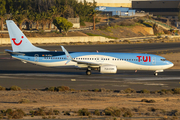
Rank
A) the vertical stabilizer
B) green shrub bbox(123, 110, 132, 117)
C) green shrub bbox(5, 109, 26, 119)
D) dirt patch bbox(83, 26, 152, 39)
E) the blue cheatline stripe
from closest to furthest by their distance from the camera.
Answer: green shrub bbox(5, 109, 26, 119) < green shrub bbox(123, 110, 132, 117) < the blue cheatline stripe < the vertical stabilizer < dirt patch bbox(83, 26, 152, 39)

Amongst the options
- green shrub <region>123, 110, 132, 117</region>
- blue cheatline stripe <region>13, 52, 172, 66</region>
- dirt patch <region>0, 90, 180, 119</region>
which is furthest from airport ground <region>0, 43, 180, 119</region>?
blue cheatline stripe <region>13, 52, 172, 66</region>

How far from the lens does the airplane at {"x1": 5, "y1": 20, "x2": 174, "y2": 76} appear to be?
1670 inches

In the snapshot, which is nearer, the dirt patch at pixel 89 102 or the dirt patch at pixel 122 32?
the dirt patch at pixel 89 102

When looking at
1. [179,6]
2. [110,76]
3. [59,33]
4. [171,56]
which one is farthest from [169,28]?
[110,76]

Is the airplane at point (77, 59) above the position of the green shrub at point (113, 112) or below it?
above

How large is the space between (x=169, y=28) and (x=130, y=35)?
140ft

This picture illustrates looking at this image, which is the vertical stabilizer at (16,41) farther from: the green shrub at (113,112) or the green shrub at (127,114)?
the green shrub at (127,114)

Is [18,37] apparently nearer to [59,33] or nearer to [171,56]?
[171,56]

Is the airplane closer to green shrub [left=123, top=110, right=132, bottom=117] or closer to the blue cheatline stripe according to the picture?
the blue cheatline stripe

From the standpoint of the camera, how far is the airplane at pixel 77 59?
42.4m

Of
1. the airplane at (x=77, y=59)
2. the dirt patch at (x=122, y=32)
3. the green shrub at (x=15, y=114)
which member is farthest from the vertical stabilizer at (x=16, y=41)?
the dirt patch at (x=122, y=32)

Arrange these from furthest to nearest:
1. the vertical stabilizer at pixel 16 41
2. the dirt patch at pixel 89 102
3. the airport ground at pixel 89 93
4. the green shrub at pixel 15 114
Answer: the vertical stabilizer at pixel 16 41, the airport ground at pixel 89 93, the dirt patch at pixel 89 102, the green shrub at pixel 15 114

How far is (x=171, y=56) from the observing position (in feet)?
225

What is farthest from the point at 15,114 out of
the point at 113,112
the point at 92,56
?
the point at 92,56
